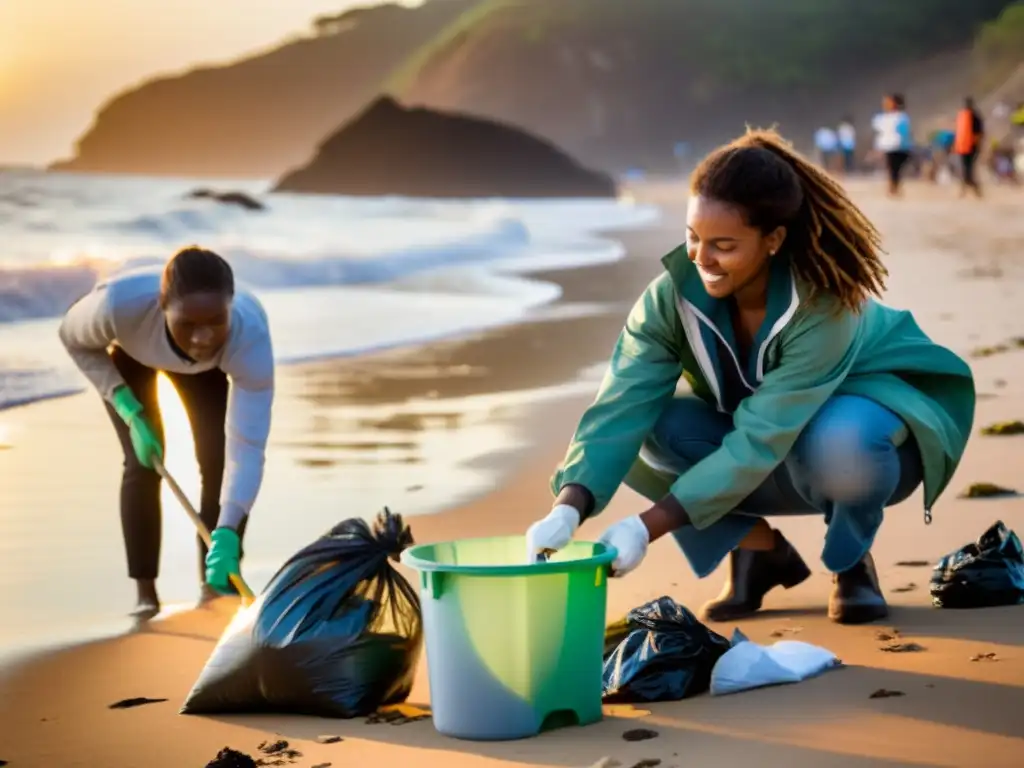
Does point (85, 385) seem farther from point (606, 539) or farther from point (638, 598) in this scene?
point (606, 539)

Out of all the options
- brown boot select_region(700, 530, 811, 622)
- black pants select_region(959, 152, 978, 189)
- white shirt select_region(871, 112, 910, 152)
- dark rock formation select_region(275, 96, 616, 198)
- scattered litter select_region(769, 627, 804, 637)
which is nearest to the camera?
scattered litter select_region(769, 627, 804, 637)

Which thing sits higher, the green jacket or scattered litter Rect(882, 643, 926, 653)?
the green jacket

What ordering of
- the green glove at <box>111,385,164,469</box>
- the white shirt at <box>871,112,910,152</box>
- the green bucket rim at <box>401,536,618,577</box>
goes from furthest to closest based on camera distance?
the white shirt at <box>871,112,910,152</box>, the green glove at <box>111,385,164,469</box>, the green bucket rim at <box>401,536,618,577</box>

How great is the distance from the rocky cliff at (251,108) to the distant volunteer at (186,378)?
80.7m

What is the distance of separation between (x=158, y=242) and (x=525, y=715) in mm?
19082

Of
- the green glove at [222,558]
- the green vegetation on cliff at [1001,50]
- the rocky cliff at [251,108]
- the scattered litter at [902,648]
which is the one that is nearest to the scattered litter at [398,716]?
the green glove at [222,558]

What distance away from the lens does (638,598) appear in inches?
159

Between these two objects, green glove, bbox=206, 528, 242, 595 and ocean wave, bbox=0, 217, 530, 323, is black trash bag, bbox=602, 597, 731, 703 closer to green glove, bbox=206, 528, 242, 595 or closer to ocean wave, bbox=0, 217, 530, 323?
green glove, bbox=206, 528, 242, 595

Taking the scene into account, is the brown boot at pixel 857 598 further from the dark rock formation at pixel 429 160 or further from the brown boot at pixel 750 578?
the dark rock formation at pixel 429 160

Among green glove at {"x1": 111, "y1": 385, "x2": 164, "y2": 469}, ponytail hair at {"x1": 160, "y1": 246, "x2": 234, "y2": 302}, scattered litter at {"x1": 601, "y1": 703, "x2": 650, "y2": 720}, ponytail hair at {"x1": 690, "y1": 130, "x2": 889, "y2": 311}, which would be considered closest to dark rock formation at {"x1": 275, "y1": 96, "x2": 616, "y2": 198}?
green glove at {"x1": 111, "y1": 385, "x2": 164, "y2": 469}

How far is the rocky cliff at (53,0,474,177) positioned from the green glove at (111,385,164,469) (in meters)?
80.8

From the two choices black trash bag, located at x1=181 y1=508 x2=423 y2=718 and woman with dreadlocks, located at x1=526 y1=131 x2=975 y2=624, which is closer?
black trash bag, located at x1=181 y1=508 x2=423 y2=718

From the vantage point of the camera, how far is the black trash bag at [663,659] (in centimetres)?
319

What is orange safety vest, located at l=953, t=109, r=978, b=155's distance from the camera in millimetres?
22594
